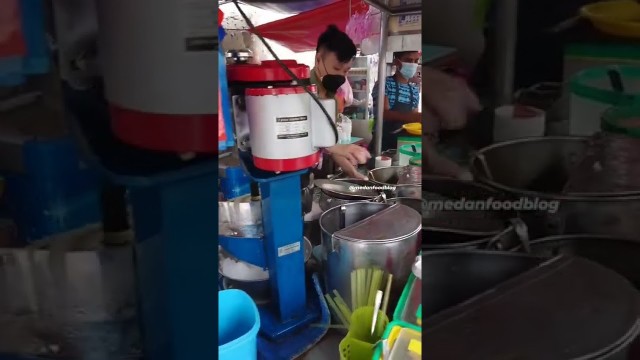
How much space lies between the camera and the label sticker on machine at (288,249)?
2.40 feet

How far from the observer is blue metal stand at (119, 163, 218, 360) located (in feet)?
2.02

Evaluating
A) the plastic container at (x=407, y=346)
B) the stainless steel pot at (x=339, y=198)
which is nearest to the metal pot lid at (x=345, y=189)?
the stainless steel pot at (x=339, y=198)

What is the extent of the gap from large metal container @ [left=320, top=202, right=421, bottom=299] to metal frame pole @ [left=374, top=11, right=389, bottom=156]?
95mm

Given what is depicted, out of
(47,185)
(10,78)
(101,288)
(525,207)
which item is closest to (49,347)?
(101,288)

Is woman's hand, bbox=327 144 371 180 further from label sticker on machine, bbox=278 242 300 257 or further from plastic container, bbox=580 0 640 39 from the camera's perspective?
plastic container, bbox=580 0 640 39

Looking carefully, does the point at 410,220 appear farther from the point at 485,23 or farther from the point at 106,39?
the point at 106,39

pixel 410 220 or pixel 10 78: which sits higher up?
pixel 10 78

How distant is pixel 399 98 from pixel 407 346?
0.36 m

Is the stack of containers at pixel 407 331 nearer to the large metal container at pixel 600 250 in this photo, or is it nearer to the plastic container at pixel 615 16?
the large metal container at pixel 600 250

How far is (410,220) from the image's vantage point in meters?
0.72

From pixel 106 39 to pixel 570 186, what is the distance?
63 cm

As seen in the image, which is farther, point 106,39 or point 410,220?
point 410,220

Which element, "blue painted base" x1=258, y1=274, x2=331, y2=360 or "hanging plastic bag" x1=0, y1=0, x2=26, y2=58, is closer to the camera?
"hanging plastic bag" x1=0, y1=0, x2=26, y2=58

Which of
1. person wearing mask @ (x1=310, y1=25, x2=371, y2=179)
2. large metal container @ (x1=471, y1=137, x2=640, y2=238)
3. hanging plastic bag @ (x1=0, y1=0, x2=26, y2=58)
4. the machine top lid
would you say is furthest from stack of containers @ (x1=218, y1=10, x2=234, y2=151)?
large metal container @ (x1=471, y1=137, x2=640, y2=238)
